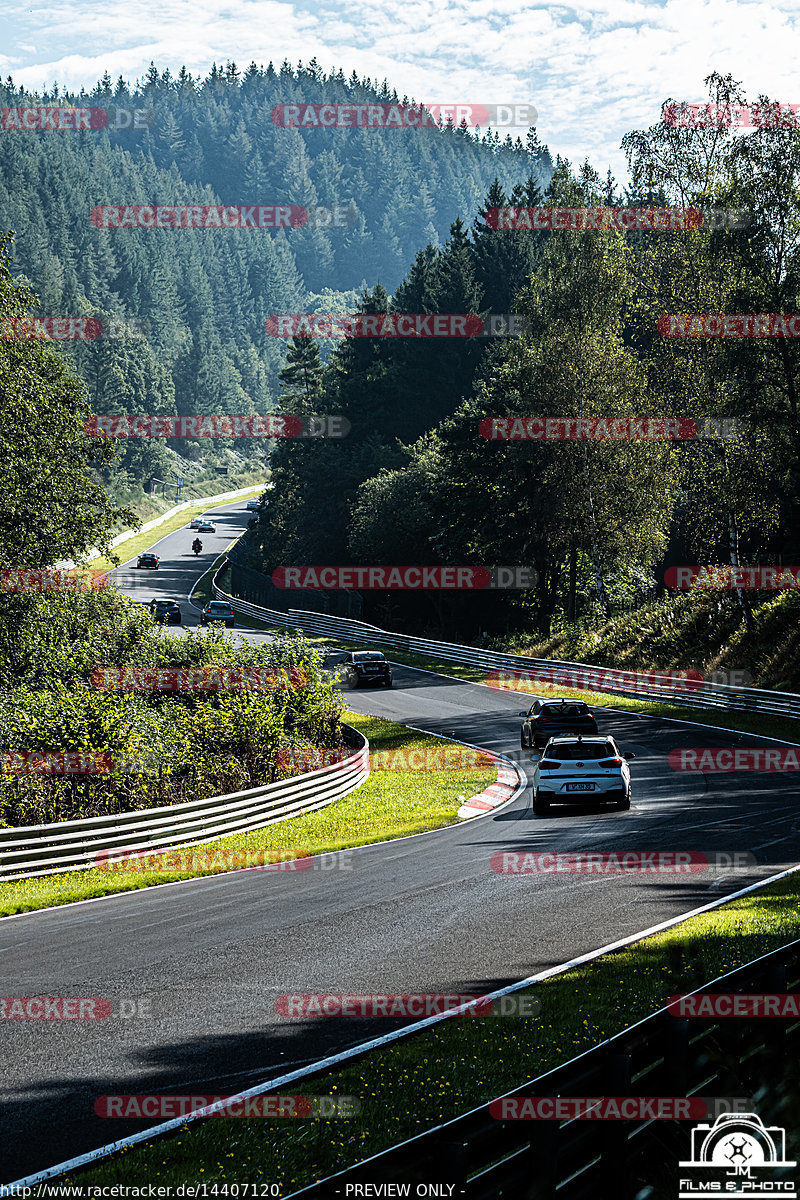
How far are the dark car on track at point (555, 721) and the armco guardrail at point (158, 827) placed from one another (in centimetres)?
653

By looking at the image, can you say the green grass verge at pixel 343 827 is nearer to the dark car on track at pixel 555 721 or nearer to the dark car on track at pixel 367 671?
the dark car on track at pixel 555 721

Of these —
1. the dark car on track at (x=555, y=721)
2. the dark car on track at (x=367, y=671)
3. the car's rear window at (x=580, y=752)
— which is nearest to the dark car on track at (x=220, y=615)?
the dark car on track at (x=367, y=671)

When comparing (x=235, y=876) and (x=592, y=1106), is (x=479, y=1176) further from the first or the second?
(x=235, y=876)

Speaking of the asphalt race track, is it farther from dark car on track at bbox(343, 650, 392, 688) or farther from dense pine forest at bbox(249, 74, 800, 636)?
dark car on track at bbox(343, 650, 392, 688)

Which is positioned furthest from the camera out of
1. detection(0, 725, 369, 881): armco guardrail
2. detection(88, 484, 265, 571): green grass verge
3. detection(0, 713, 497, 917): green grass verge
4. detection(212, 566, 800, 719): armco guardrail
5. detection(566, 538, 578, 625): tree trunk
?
detection(88, 484, 265, 571): green grass verge

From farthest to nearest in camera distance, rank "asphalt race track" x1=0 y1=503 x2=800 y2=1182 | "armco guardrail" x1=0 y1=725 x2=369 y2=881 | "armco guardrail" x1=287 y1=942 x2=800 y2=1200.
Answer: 1. "armco guardrail" x1=0 y1=725 x2=369 y2=881
2. "asphalt race track" x1=0 y1=503 x2=800 y2=1182
3. "armco guardrail" x1=287 y1=942 x2=800 y2=1200

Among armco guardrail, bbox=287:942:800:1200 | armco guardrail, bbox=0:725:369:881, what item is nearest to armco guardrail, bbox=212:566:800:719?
armco guardrail, bbox=0:725:369:881

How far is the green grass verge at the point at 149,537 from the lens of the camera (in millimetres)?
94312

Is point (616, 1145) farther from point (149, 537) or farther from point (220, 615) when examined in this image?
point (149, 537)

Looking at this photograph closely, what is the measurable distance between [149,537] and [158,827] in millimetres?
97546

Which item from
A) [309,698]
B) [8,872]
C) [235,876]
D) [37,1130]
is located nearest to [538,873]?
[235,876]

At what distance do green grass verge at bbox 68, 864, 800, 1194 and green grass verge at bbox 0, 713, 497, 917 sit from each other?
23.7 ft

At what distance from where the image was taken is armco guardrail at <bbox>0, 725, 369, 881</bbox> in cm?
1590

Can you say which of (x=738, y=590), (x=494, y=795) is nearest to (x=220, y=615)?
(x=738, y=590)
